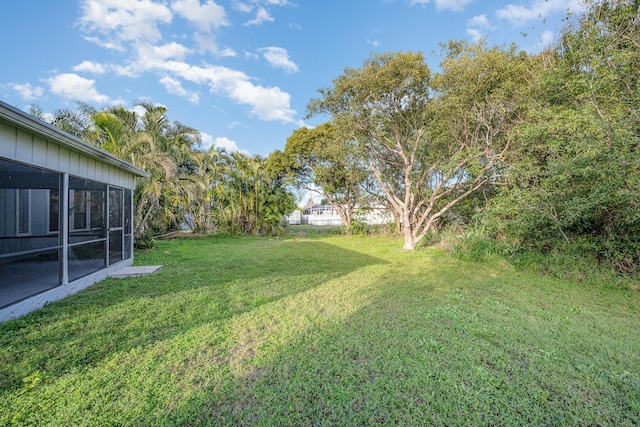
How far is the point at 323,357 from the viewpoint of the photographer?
2393 millimetres

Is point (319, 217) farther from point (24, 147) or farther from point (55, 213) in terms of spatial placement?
point (24, 147)

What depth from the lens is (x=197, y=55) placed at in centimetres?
1048

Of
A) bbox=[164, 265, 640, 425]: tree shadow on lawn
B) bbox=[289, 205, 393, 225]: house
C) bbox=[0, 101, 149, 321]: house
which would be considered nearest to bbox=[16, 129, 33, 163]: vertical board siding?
bbox=[0, 101, 149, 321]: house

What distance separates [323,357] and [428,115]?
823 centimetres

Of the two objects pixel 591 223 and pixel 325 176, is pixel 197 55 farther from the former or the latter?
pixel 591 223

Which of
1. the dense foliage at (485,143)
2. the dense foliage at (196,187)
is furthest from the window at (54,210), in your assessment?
the dense foliage at (196,187)

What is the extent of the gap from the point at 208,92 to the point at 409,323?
44.5 ft

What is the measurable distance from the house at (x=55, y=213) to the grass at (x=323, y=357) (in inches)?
21.5

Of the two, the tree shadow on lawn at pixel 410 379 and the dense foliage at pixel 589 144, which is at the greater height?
the dense foliage at pixel 589 144

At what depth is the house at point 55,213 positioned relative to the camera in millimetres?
3315

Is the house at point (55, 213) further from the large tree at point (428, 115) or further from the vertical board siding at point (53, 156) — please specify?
the large tree at point (428, 115)

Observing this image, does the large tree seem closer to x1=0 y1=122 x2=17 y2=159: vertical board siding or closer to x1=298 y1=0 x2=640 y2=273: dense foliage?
x1=298 y1=0 x2=640 y2=273: dense foliage

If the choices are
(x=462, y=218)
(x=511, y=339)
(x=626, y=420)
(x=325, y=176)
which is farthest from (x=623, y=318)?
(x=325, y=176)

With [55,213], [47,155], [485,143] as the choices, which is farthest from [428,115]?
[55,213]
